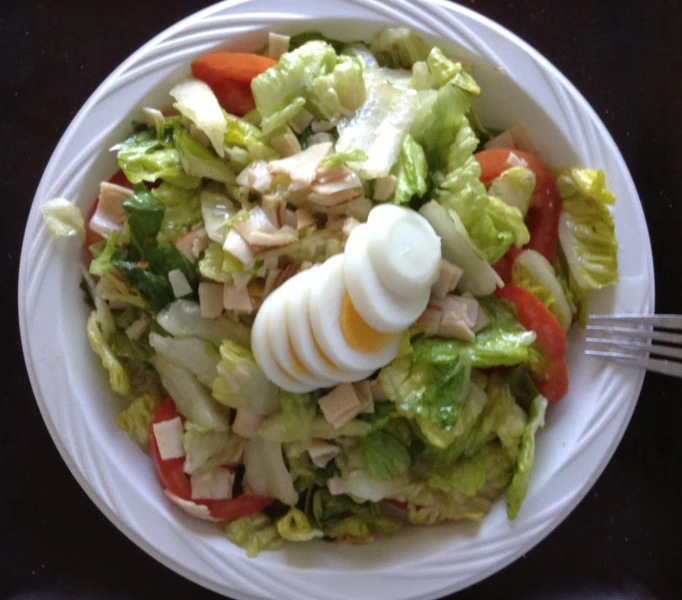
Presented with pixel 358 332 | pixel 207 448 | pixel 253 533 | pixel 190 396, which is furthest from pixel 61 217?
pixel 253 533

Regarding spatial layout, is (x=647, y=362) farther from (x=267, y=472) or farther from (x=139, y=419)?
(x=139, y=419)

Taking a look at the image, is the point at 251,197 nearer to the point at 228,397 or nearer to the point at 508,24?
the point at 228,397

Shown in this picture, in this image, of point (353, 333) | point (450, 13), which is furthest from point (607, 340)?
point (450, 13)

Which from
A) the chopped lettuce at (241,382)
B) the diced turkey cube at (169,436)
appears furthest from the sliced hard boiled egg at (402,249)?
the diced turkey cube at (169,436)

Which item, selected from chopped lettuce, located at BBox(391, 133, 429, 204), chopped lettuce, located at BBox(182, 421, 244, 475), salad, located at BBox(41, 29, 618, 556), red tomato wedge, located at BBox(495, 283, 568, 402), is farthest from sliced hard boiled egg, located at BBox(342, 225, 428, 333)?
chopped lettuce, located at BBox(182, 421, 244, 475)

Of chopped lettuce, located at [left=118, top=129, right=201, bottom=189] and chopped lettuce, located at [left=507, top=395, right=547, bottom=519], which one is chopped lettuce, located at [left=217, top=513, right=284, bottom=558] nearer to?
chopped lettuce, located at [left=507, top=395, right=547, bottom=519]
